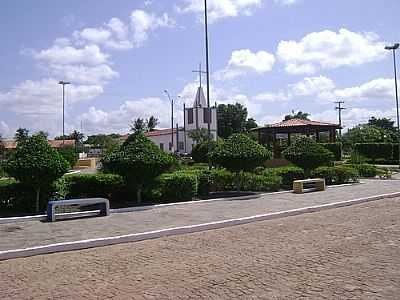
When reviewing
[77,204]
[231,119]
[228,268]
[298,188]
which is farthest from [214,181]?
[231,119]

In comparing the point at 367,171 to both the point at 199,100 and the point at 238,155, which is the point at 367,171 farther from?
the point at 199,100

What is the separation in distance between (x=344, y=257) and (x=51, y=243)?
210 inches

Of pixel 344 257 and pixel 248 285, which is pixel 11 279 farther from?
pixel 344 257

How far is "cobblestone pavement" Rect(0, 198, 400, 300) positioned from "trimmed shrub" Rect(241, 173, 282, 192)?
25.5 feet

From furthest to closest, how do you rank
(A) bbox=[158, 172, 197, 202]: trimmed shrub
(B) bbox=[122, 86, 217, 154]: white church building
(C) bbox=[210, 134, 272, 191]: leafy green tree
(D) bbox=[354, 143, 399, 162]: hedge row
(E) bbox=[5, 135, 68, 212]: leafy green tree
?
(B) bbox=[122, 86, 217, 154]: white church building → (D) bbox=[354, 143, 399, 162]: hedge row → (C) bbox=[210, 134, 272, 191]: leafy green tree → (A) bbox=[158, 172, 197, 202]: trimmed shrub → (E) bbox=[5, 135, 68, 212]: leafy green tree

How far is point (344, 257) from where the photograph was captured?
7.77 metres

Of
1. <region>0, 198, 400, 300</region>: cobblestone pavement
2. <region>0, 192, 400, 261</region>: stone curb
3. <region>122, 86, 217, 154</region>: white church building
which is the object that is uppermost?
<region>122, 86, 217, 154</region>: white church building

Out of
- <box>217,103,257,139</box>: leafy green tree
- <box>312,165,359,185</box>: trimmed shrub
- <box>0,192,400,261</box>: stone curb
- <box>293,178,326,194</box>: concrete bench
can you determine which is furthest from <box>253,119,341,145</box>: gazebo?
<box>217,103,257,139</box>: leafy green tree

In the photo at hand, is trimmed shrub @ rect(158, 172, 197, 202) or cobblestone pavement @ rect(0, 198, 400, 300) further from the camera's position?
trimmed shrub @ rect(158, 172, 197, 202)

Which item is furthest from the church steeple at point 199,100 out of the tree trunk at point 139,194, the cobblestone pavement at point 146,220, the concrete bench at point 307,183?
the tree trunk at point 139,194

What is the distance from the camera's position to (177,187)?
51.1ft

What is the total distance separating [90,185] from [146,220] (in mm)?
3262

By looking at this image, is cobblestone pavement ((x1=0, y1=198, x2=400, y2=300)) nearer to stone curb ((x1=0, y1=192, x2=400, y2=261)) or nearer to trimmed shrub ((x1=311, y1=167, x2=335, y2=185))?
stone curb ((x1=0, y1=192, x2=400, y2=261))

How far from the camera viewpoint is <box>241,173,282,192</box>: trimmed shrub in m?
18.5
